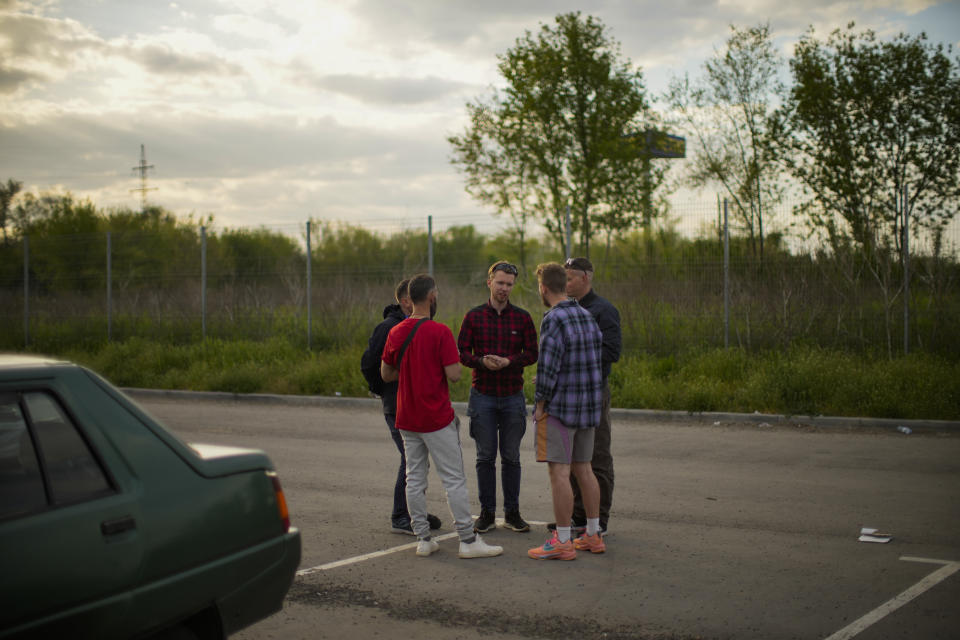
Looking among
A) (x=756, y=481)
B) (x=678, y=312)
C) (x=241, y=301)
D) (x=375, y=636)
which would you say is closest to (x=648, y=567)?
(x=375, y=636)

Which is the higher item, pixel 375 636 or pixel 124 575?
pixel 124 575

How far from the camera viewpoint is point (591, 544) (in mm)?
5504

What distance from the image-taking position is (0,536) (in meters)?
2.36

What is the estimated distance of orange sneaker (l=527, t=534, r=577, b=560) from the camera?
5.35 meters

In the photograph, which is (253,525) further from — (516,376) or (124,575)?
(516,376)

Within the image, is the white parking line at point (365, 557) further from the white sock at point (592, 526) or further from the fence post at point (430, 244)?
the fence post at point (430, 244)

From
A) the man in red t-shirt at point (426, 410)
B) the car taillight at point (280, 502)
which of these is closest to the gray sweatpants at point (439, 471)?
the man in red t-shirt at point (426, 410)

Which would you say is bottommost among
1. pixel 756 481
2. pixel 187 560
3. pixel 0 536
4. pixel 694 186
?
pixel 756 481

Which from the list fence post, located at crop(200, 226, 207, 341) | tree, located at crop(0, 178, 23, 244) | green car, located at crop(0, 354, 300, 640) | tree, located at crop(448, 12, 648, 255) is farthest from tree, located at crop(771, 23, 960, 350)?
tree, located at crop(0, 178, 23, 244)

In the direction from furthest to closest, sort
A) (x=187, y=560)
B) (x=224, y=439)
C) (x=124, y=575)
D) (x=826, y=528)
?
(x=224, y=439) < (x=826, y=528) < (x=187, y=560) < (x=124, y=575)

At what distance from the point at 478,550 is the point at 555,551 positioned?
53 centimetres

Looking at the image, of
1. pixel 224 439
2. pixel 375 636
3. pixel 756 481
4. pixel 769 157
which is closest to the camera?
pixel 375 636

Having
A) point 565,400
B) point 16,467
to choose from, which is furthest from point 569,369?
point 16,467

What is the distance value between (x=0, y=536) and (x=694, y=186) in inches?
1025
